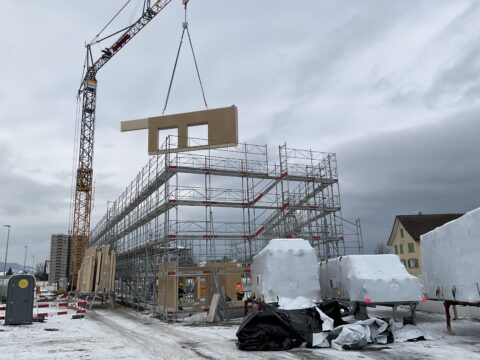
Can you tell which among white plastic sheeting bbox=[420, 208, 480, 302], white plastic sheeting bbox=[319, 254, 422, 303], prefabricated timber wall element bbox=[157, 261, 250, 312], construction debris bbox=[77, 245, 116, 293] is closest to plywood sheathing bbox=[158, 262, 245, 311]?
prefabricated timber wall element bbox=[157, 261, 250, 312]

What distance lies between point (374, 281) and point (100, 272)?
19.5 metres

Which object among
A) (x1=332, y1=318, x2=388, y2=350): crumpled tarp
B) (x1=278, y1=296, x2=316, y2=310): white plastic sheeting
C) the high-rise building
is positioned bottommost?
(x1=332, y1=318, x2=388, y2=350): crumpled tarp

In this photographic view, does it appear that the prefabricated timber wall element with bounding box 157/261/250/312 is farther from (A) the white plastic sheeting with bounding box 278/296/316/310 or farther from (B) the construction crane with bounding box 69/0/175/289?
(B) the construction crane with bounding box 69/0/175/289

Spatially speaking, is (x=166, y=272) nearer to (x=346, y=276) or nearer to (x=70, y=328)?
(x=70, y=328)

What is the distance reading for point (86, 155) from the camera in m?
51.9

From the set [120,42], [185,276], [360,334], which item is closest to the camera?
[360,334]

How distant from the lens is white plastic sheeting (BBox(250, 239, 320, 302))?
44.1 ft

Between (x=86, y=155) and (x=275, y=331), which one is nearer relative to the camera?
(x=275, y=331)

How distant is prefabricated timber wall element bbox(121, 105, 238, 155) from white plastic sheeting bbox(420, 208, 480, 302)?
1189cm

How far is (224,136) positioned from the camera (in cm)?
2223

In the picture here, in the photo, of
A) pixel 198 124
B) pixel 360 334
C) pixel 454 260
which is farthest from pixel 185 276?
pixel 454 260

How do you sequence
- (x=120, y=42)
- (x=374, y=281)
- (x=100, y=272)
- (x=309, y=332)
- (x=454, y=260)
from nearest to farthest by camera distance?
1. (x=309, y=332)
2. (x=454, y=260)
3. (x=374, y=281)
4. (x=100, y=272)
5. (x=120, y=42)

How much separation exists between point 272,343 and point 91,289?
1970cm

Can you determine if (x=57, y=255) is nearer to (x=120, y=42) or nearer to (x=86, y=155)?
(x=86, y=155)
